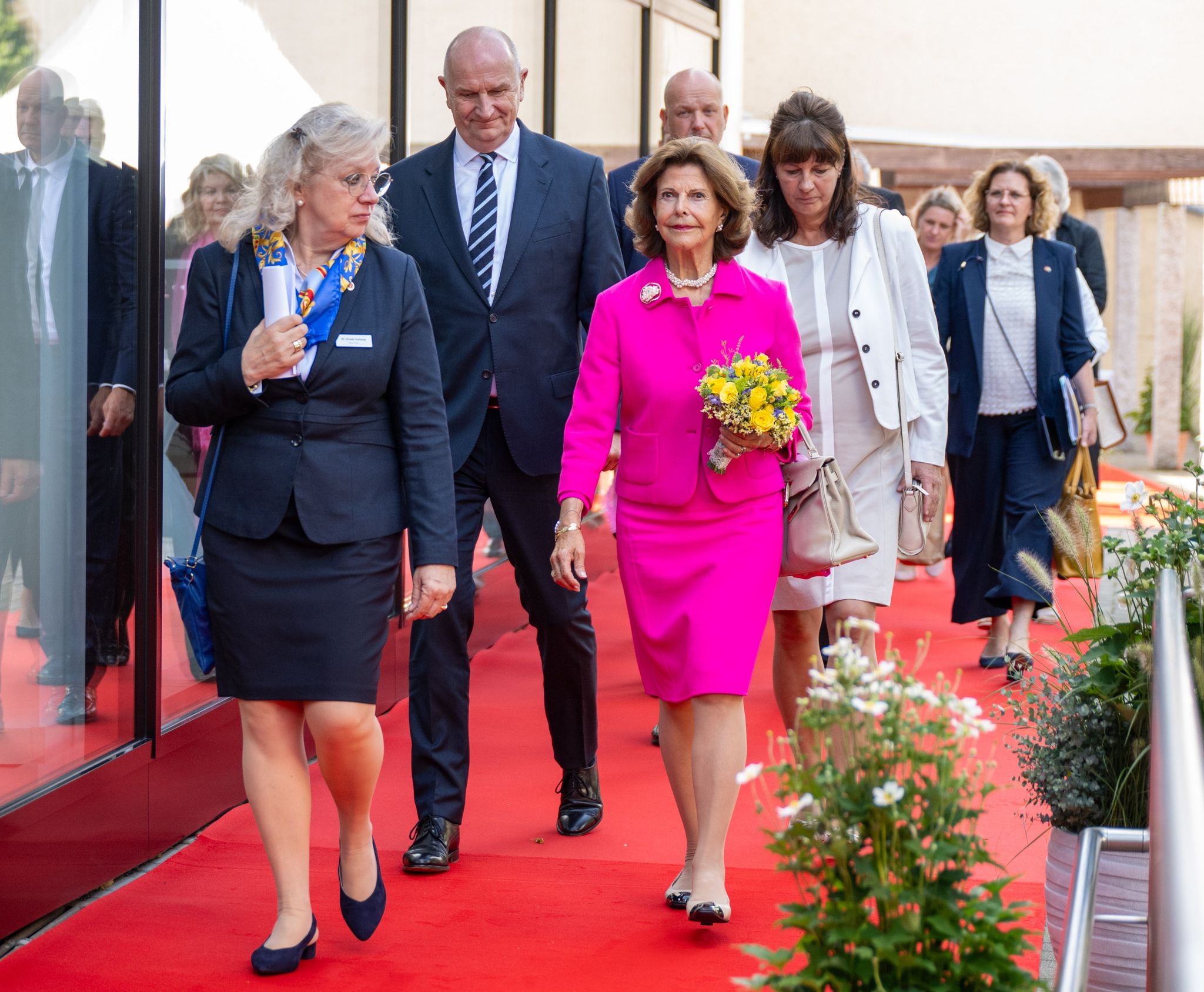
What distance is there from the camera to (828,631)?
5.21 metres

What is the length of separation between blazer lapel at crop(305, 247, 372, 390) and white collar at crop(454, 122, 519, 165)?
1.01 m

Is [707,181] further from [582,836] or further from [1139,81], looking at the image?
[1139,81]

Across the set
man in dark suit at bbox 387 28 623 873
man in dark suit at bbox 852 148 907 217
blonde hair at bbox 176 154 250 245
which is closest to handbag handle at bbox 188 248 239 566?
man in dark suit at bbox 387 28 623 873

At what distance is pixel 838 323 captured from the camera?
445 cm

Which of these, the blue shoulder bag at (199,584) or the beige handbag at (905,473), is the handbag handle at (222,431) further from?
the beige handbag at (905,473)

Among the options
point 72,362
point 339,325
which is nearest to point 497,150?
point 339,325

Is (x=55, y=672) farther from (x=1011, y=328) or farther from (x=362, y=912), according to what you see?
(x=1011, y=328)

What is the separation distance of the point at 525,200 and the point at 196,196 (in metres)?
1.11

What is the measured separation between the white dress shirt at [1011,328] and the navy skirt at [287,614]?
160 inches

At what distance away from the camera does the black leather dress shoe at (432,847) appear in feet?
13.7

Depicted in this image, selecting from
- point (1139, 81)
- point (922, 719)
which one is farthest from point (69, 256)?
point (1139, 81)

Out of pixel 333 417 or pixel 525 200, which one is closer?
pixel 333 417

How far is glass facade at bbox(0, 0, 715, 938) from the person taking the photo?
151 inches

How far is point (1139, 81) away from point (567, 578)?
18.9m
